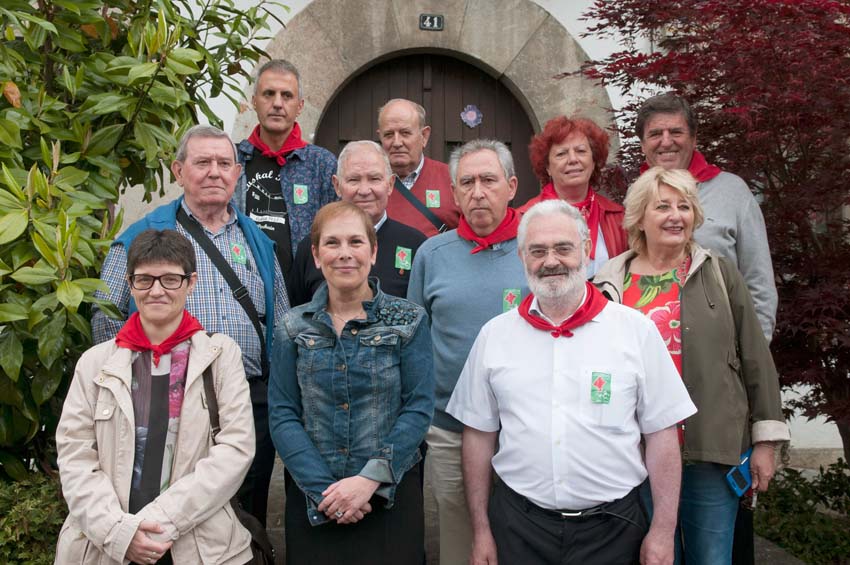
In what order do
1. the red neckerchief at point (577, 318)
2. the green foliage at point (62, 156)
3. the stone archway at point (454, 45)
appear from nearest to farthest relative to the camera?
the red neckerchief at point (577, 318) → the green foliage at point (62, 156) → the stone archway at point (454, 45)

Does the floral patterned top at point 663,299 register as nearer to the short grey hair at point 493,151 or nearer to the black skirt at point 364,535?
the short grey hair at point 493,151

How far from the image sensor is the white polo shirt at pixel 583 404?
278 centimetres

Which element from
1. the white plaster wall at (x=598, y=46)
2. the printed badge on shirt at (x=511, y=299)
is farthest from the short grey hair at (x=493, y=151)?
the white plaster wall at (x=598, y=46)

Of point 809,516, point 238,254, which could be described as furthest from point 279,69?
point 809,516

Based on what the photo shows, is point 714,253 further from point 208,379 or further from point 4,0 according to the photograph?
point 4,0

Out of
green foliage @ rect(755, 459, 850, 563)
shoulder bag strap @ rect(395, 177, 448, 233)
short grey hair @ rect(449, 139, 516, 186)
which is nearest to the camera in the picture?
short grey hair @ rect(449, 139, 516, 186)

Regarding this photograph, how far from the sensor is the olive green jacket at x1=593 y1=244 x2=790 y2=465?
123 inches

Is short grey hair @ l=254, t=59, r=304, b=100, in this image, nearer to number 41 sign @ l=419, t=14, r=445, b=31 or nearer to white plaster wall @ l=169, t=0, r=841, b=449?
white plaster wall @ l=169, t=0, r=841, b=449

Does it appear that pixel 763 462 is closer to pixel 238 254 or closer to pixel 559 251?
pixel 559 251

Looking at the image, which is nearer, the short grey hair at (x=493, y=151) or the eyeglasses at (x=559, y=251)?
the eyeglasses at (x=559, y=251)

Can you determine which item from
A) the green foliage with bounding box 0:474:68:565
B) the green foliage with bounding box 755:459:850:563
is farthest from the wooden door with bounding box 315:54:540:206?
the green foliage with bounding box 0:474:68:565

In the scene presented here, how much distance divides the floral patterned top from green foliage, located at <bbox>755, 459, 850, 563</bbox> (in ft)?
7.27

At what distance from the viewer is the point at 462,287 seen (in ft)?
11.2

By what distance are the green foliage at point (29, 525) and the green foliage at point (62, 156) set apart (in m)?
0.29
